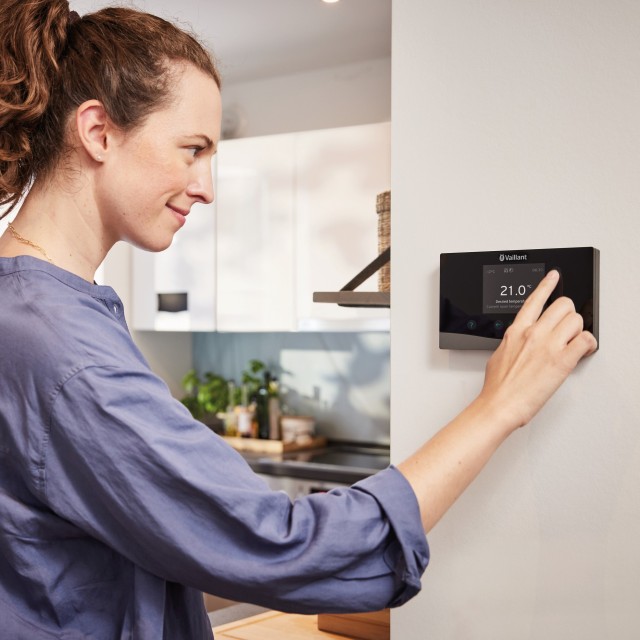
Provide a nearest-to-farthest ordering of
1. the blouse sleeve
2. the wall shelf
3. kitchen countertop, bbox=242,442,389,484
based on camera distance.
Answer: the blouse sleeve
the wall shelf
kitchen countertop, bbox=242,442,389,484

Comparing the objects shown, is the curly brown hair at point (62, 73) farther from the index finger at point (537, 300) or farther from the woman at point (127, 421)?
the index finger at point (537, 300)

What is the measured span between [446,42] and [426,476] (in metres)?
0.63

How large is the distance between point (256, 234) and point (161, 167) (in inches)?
107

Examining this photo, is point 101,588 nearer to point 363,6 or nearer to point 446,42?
point 446,42

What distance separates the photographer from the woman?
0.71 metres

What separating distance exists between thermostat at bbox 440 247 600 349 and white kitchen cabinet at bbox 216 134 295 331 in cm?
238

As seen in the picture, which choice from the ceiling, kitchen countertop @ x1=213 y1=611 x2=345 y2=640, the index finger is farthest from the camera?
the ceiling

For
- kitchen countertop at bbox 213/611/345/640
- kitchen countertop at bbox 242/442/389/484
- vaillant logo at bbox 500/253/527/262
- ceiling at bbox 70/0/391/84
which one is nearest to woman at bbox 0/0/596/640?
vaillant logo at bbox 500/253/527/262

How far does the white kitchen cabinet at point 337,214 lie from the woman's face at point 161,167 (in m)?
2.30

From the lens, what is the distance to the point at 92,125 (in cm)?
80

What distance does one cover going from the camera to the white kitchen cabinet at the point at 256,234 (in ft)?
11.3

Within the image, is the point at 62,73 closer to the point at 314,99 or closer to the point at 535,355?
the point at 535,355

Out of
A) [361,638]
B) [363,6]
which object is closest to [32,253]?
[361,638]

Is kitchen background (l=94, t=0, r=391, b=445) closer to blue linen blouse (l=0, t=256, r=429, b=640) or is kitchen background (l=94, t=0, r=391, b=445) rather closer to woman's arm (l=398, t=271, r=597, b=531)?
woman's arm (l=398, t=271, r=597, b=531)
